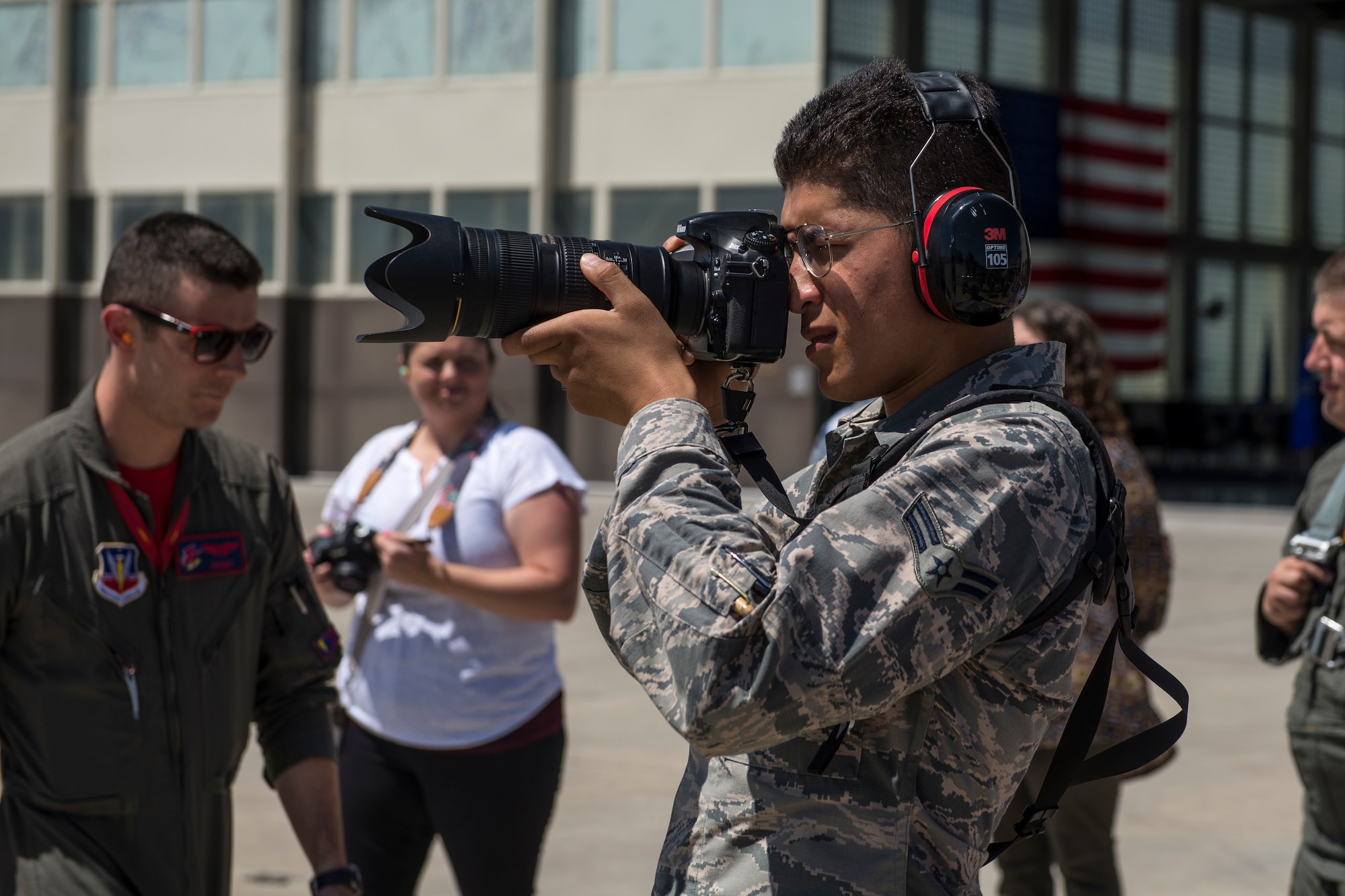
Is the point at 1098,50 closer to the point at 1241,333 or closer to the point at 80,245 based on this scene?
the point at 1241,333

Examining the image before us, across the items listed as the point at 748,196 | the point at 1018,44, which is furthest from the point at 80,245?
the point at 1018,44

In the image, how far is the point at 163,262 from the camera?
2814mm

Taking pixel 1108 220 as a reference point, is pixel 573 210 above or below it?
below

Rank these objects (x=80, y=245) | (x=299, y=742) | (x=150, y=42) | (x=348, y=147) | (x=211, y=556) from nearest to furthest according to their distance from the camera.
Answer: (x=211, y=556) → (x=299, y=742) → (x=348, y=147) → (x=150, y=42) → (x=80, y=245)

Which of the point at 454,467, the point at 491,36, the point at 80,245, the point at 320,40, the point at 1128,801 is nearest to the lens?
the point at 454,467

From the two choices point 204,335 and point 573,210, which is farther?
point 573,210

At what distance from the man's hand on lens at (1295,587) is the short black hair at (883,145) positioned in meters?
1.93

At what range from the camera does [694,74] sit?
66.3ft

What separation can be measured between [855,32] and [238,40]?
924 cm

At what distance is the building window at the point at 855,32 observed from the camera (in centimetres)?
1966

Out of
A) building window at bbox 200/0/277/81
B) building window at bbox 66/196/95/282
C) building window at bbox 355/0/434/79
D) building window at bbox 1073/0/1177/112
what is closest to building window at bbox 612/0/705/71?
building window at bbox 355/0/434/79

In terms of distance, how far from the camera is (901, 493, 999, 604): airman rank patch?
1.54m

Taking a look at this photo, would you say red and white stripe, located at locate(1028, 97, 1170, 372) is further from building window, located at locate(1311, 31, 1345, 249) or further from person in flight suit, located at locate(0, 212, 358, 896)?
person in flight suit, located at locate(0, 212, 358, 896)

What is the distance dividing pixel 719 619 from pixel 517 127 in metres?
20.2
